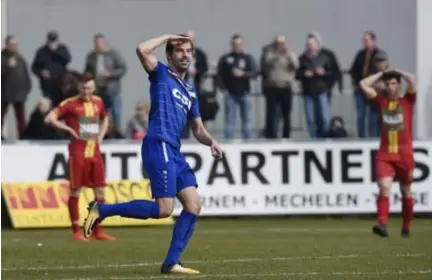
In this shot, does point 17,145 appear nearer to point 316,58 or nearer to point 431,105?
point 316,58

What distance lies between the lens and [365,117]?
23469mm

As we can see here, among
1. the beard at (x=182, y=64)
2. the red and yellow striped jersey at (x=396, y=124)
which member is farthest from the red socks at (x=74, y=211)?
the beard at (x=182, y=64)

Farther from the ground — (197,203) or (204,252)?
(197,203)

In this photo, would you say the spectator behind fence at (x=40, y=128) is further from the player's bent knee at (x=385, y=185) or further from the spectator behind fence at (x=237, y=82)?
the player's bent knee at (x=385, y=185)

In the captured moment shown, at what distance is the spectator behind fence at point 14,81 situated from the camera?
23047 mm

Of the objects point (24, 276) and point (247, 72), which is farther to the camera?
point (247, 72)

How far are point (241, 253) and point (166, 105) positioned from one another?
3.16 metres

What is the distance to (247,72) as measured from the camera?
23.2m

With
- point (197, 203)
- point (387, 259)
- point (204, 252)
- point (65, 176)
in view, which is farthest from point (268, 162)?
point (197, 203)

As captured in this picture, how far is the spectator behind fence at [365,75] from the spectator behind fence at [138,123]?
3524 mm

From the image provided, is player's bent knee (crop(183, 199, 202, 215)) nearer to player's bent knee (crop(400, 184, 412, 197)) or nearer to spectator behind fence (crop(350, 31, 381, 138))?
player's bent knee (crop(400, 184, 412, 197))

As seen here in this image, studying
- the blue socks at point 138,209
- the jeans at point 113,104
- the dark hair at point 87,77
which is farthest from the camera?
the jeans at point 113,104

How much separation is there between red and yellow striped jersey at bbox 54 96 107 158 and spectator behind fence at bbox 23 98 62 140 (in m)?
4.26

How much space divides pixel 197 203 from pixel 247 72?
1100 cm
